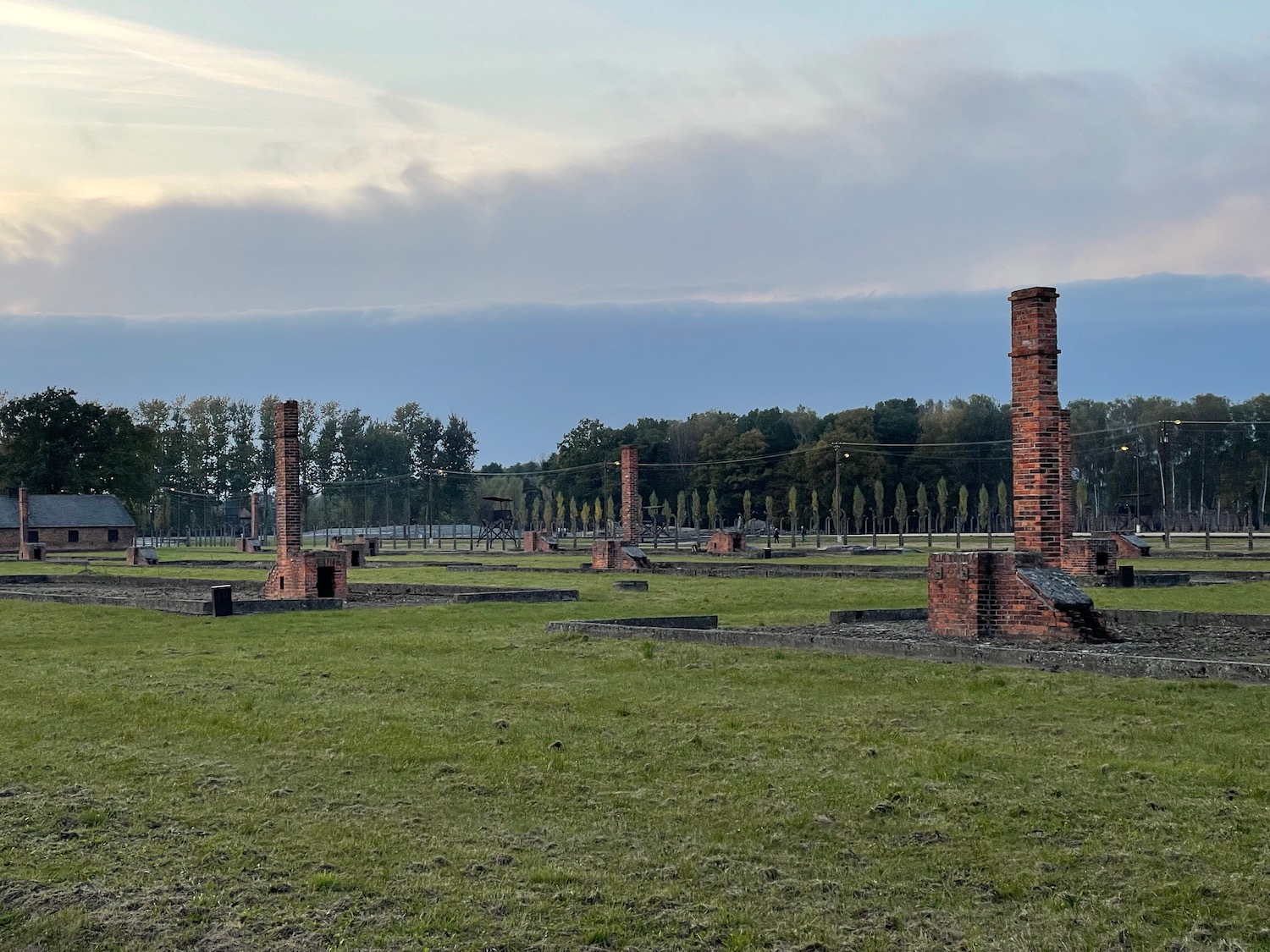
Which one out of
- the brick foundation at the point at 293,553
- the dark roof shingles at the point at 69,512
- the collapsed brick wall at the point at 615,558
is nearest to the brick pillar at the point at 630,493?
the collapsed brick wall at the point at 615,558

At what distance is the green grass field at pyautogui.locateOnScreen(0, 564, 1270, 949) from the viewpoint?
18.4 ft

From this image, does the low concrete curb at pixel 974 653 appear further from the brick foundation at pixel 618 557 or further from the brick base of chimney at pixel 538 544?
the brick base of chimney at pixel 538 544

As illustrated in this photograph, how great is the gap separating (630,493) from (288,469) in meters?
25.9

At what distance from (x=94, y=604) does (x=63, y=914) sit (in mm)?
21630

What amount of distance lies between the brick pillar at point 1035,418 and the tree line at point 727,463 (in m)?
67.4

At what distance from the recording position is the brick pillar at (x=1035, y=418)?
1650cm

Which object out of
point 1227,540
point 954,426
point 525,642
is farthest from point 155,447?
point 525,642

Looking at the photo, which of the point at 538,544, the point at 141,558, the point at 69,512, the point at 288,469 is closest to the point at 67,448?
the point at 69,512

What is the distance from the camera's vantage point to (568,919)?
5621mm

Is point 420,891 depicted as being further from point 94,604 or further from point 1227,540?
point 1227,540

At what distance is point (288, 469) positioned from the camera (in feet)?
93.4

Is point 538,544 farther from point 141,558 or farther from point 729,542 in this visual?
point 141,558

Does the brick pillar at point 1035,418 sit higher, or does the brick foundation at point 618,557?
the brick pillar at point 1035,418

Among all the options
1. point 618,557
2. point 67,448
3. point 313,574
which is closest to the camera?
point 313,574
